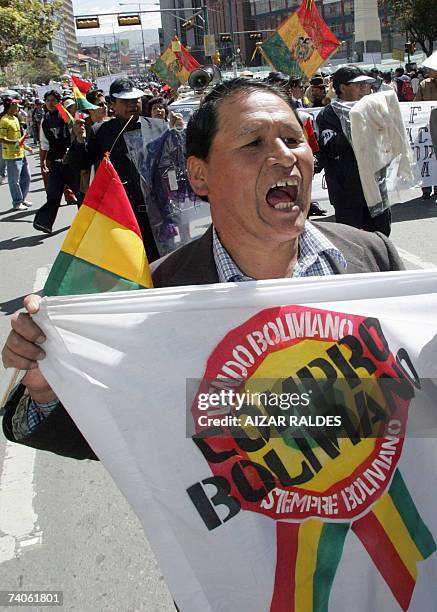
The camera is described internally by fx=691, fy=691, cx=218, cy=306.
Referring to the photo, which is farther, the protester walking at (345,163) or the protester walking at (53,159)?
the protester walking at (53,159)

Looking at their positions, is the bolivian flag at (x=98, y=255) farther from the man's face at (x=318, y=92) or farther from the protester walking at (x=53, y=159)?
the man's face at (x=318, y=92)

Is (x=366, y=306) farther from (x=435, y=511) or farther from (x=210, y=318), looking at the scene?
(x=435, y=511)

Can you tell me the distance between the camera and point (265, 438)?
158 cm

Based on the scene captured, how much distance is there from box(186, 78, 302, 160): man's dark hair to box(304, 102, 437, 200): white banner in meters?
7.53

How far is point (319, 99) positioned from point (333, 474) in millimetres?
11599

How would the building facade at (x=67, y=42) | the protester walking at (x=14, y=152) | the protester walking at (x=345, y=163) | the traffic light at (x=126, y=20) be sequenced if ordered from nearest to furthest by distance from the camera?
1. the protester walking at (x=345, y=163)
2. the protester walking at (x=14, y=152)
3. the traffic light at (x=126, y=20)
4. the building facade at (x=67, y=42)

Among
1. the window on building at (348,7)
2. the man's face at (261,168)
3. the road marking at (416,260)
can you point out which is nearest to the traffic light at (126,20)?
the road marking at (416,260)

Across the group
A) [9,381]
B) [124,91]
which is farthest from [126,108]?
[9,381]

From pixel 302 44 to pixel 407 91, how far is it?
6.39 meters

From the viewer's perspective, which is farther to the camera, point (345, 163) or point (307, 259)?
point (345, 163)

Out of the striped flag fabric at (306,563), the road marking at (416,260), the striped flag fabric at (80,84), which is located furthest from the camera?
the striped flag fabric at (80,84)

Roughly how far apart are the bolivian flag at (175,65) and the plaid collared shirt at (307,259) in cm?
2239

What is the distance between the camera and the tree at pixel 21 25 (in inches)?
1171

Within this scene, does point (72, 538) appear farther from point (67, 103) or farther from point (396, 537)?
point (67, 103)
